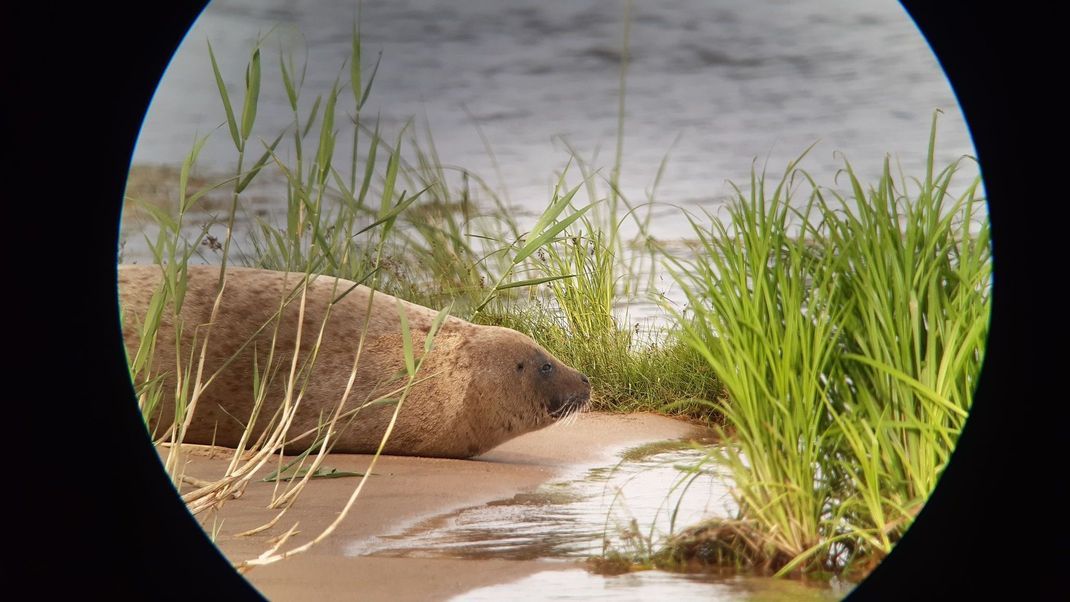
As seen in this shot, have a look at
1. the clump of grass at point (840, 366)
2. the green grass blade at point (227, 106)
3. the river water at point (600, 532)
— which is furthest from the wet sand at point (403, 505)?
the green grass blade at point (227, 106)

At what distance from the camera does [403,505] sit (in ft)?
10.7

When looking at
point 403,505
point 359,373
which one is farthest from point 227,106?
point 359,373

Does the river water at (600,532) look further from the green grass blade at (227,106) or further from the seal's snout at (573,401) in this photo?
the green grass blade at (227,106)

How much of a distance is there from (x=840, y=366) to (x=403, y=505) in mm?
1495

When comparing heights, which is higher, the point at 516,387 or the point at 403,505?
the point at 516,387

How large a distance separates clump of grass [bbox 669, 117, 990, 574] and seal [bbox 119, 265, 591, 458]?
1.66 meters

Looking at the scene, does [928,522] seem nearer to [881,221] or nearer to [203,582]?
[881,221]

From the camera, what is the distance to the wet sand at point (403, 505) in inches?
97.6

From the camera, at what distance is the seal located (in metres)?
4.06

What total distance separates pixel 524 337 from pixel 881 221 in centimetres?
199

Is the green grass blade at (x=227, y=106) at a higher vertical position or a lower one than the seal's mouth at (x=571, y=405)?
higher

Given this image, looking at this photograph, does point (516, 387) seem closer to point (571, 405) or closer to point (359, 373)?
point (571, 405)

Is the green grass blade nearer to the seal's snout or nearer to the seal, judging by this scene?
the seal

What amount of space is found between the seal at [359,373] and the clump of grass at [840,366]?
5.43 feet
